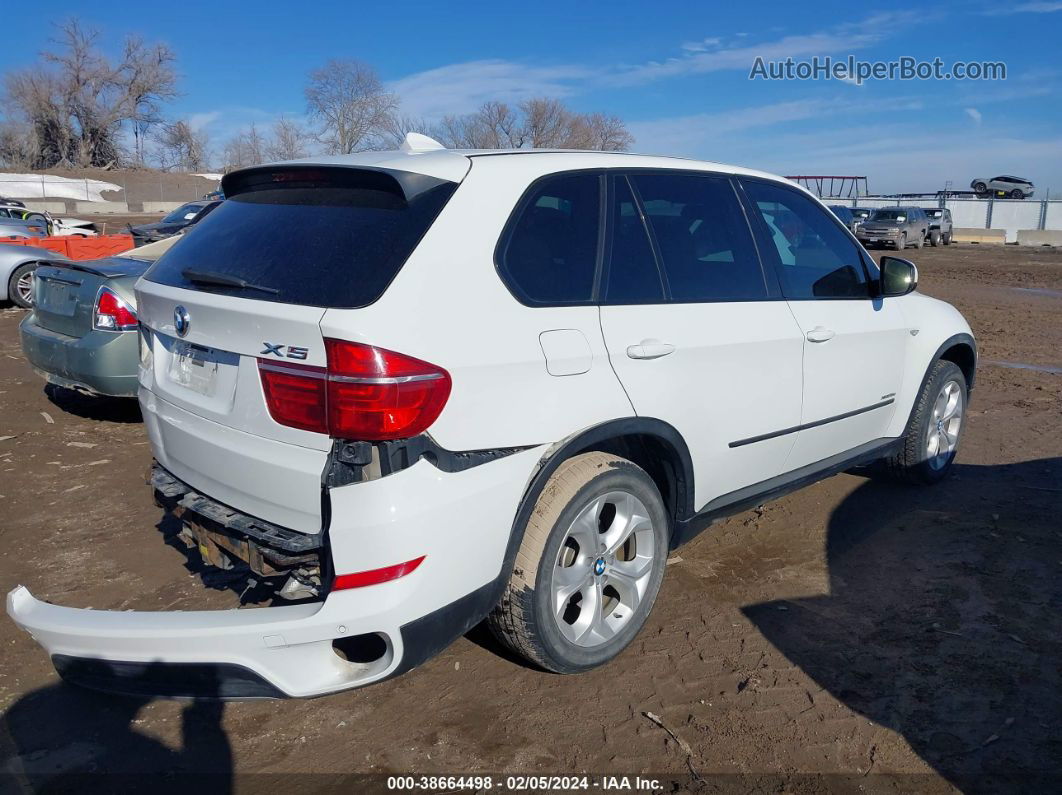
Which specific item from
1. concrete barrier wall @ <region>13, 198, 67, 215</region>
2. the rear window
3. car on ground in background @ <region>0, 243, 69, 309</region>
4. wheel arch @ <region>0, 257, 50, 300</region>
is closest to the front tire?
the rear window

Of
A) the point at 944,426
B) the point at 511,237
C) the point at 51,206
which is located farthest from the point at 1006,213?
the point at 51,206

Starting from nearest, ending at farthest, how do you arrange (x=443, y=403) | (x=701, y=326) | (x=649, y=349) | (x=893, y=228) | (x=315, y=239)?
1. (x=443, y=403)
2. (x=315, y=239)
3. (x=649, y=349)
4. (x=701, y=326)
5. (x=893, y=228)

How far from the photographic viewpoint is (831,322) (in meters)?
4.03

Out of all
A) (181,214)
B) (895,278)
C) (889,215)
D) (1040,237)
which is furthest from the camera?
(1040,237)

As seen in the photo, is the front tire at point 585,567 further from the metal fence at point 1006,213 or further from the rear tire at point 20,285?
the metal fence at point 1006,213

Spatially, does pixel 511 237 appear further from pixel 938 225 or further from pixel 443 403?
pixel 938 225

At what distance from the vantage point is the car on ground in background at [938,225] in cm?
3491

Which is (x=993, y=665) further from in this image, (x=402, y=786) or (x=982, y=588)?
(x=402, y=786)

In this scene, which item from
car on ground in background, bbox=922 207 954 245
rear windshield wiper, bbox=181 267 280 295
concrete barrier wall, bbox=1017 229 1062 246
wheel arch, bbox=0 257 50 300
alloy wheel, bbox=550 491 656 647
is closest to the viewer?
rear windshield wiper, bbox=181 267 280 295

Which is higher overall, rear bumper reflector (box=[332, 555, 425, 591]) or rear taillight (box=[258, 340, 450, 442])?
rear taillight (box=[258, 340, 450, 442])

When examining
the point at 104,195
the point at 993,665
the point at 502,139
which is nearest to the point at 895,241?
the point at 502,139

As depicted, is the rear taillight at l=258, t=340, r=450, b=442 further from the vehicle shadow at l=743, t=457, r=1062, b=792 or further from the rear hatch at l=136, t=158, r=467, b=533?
the vehicle shadow at l=743, t=457, r=1062, b=792

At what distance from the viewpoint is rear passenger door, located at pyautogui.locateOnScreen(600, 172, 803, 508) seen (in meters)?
3.12

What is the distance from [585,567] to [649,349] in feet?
2.79
